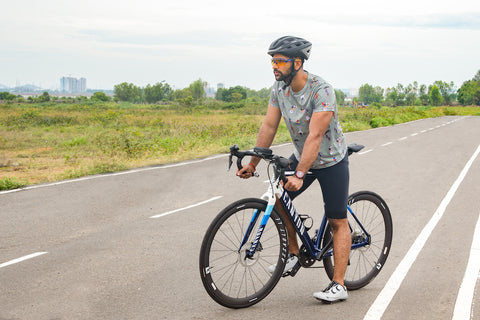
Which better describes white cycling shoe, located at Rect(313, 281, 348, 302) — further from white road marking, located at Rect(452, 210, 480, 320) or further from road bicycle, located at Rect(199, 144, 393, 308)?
white road marking, located at Rect(452, 210, 480, 320)

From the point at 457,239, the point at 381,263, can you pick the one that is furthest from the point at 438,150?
the point at 381,263

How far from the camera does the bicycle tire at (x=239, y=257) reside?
3.46 m

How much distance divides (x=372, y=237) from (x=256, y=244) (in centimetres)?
129

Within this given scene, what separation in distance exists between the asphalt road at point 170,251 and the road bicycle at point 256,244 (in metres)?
0.21

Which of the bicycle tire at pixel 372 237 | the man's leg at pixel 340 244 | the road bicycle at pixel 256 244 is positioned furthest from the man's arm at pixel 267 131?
the bicycle tire at pixel 372 237

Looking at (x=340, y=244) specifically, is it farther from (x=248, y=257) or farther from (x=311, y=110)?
(x=311, y=110)

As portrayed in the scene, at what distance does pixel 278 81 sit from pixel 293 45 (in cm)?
35

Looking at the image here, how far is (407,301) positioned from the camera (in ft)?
13.3

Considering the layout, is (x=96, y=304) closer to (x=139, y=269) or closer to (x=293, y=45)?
(x=139, y=269)

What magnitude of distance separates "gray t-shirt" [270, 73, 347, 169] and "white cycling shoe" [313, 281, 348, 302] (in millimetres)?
981

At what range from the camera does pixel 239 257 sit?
371cm

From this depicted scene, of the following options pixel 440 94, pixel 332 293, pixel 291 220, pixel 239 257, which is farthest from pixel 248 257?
pixel 440 94

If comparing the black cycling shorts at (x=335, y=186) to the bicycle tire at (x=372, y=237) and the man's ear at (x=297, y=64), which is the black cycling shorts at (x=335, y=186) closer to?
the bicycle tire at (x=372, y=237)

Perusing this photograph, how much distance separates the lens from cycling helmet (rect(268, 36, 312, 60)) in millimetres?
3441
